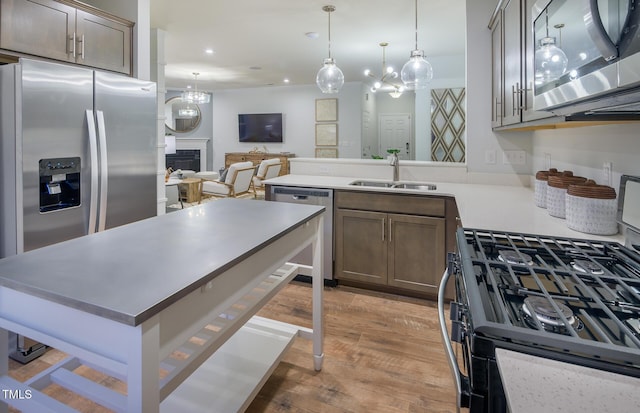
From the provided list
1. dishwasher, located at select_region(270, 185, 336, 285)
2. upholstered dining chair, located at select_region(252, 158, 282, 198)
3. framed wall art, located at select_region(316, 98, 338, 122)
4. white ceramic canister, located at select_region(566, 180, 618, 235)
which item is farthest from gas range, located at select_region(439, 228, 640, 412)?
framed wall art, located at select_region(316, 98, 338, 122)

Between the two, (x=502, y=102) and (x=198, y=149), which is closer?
(x=502, y=102)

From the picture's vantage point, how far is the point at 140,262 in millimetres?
1049

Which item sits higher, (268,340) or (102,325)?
(102,325)

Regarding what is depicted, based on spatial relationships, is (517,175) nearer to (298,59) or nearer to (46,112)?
(46,112)

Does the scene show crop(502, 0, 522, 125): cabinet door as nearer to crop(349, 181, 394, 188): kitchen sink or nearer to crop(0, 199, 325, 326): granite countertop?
crop(349, 181, 394, 188): kitchen sink

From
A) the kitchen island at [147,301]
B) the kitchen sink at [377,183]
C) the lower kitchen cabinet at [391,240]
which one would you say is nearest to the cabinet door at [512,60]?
the lower kitchen cabinet at [391,240]

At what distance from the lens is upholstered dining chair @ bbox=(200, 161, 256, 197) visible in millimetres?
6434

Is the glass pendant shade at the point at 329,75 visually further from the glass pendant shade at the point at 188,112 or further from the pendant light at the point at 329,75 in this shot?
the glass pendant shade at the point at 188,112

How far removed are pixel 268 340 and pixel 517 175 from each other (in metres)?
2.35

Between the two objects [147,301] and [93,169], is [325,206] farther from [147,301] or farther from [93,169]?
[147,301]

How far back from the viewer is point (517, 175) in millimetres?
2912

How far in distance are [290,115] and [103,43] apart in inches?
267

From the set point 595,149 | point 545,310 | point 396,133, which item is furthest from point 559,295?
point 396,133

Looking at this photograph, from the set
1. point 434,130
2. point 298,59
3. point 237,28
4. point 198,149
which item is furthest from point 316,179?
point 198,149
